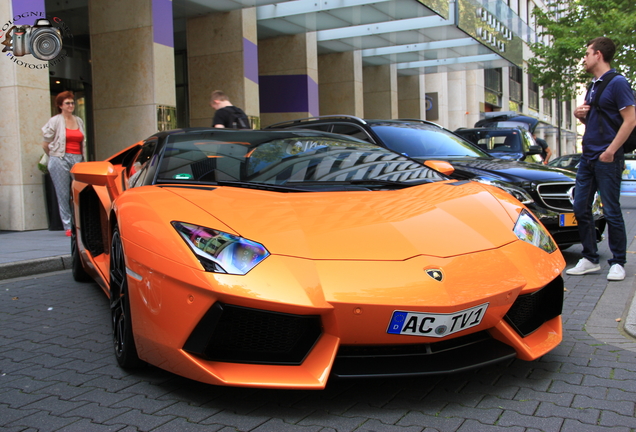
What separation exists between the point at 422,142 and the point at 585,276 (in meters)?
2.39

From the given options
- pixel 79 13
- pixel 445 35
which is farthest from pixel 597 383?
pixel 445 35

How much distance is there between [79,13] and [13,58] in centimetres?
691

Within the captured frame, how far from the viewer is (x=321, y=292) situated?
7.30 ft

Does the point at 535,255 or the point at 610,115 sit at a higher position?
the point at 610,115

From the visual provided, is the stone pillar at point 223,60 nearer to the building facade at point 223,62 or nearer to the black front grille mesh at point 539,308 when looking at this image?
the building facade at point 223,62

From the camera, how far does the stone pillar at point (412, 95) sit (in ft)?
85.5

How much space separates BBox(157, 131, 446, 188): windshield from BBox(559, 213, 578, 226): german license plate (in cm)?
228

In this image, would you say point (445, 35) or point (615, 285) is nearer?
point (615, 285)

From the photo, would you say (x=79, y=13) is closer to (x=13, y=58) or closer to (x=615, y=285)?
(x=13, y=58)

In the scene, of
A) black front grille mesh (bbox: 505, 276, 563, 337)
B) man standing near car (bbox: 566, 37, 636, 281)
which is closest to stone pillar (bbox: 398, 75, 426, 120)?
man standing near car (bbox: 566, 37, 636, 281)

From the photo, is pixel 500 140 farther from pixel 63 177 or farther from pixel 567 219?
pixel 63 177

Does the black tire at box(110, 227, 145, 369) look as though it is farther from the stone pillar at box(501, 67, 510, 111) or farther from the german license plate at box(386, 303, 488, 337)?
the stone pillar at box(501, 67, 510, 111)

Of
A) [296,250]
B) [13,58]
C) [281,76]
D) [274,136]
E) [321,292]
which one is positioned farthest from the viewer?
[281,76]

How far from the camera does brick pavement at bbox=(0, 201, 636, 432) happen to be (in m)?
2.26
